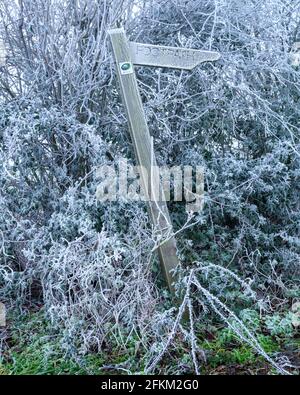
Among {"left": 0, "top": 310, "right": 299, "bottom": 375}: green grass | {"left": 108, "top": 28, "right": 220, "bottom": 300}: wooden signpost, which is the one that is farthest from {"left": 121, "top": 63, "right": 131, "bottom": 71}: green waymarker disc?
{"left": 0, "top": 310, "right": 299, "bottom": 375}: green grass

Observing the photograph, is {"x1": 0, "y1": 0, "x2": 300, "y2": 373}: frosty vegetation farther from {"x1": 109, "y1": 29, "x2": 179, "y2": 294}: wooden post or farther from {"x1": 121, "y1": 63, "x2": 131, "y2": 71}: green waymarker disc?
{"x1": 121, "y1": 63, "x2": 131, "y2": 71}: green waymarker disc

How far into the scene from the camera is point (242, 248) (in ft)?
10.1

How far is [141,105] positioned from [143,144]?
252mm

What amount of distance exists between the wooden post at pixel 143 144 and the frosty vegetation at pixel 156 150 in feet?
0.41

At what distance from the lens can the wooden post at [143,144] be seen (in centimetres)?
246

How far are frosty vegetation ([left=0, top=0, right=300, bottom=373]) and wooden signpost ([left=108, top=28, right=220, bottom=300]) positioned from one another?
0.13 metres

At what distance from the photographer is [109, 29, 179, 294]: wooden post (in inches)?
97.0

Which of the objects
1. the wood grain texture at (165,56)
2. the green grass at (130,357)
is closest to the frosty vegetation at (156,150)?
the green grass at (130,357)

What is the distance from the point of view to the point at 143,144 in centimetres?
258

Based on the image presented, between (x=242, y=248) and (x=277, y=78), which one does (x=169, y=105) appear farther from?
(x=242, y=248)

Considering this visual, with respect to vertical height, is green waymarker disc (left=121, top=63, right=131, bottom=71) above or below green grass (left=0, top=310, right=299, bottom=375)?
above

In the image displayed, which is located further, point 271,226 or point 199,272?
point 271,226

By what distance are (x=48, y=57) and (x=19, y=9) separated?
477mm

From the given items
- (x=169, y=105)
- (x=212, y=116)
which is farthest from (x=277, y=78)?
(x=169, y=105)
